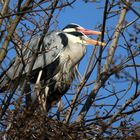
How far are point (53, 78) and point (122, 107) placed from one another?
2.28m

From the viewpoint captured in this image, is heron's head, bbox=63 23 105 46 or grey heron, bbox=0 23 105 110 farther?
heron's head, bbox=63 23 105 46

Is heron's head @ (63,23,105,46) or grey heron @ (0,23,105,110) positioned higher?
heron's head @ (63,23,105,46)

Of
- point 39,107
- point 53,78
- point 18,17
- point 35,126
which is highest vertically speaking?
point 53,78

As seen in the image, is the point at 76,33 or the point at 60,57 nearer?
the point at 60,57

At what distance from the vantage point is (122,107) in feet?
11.2

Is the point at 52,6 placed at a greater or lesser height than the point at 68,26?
lesser

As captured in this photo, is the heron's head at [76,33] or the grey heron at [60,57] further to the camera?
the heron's head at [76,33]

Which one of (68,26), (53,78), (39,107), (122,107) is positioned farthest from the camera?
(68,26)

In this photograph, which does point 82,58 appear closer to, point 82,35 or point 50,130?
point 82,35

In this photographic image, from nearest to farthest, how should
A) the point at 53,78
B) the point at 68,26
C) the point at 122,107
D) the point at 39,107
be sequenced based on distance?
the point at 122,107 < the point at 39,107 < the point at 53,78 < the point at 68,26

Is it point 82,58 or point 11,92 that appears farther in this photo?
point 82,58

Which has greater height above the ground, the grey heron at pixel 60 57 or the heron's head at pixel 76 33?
the heron's head at pixel 76 33

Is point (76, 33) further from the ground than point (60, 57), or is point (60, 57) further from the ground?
point (76, 33)

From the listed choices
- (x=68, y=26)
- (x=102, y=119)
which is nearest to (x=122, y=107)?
(x=102, y=119)
